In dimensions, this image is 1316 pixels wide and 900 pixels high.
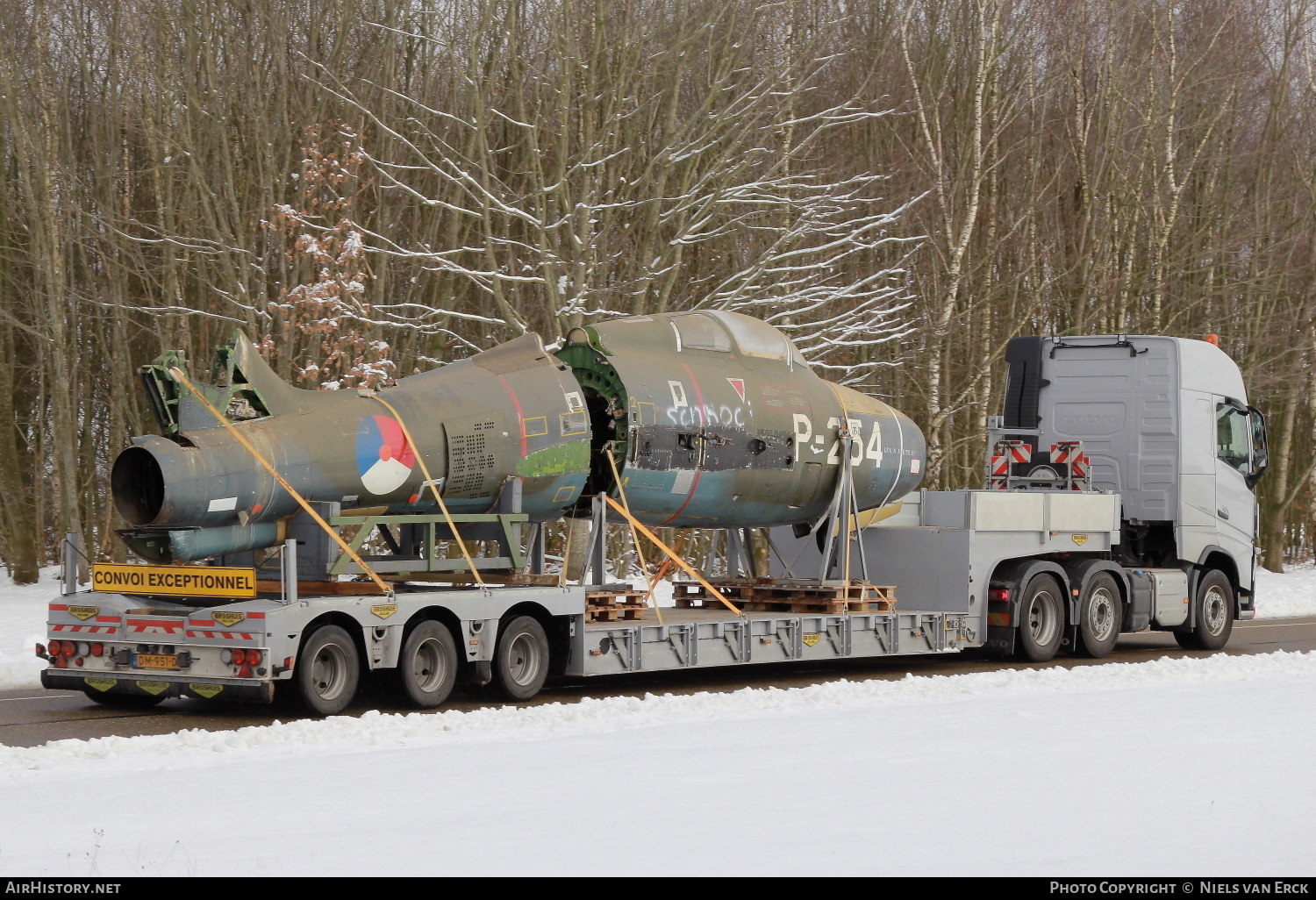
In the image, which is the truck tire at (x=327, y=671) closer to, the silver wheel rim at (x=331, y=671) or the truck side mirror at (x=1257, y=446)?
Result: the silver wheel rim at (x=331, y=671)

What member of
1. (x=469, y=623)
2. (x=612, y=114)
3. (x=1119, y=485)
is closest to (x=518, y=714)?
(x=469, y=623)

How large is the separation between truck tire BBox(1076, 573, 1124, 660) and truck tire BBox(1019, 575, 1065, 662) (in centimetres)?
30

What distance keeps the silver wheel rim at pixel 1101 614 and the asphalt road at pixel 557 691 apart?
1.18ft

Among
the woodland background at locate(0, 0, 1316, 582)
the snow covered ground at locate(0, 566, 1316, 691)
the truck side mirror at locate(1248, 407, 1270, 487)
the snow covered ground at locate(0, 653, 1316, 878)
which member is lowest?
the snow covered ground at locate(0, 566, 1316, 691)

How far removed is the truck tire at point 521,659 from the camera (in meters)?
14.7

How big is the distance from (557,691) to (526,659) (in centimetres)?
120

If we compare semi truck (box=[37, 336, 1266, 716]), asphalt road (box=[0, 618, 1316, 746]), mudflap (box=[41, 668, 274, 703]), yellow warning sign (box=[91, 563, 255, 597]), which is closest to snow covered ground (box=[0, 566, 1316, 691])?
asphalt road (box=[0, 618, 1316, 746])

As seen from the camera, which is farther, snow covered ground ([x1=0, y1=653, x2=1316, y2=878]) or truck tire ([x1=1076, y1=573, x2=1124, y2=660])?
truck tire ([x1=1076, y1=573, x2=1124, y2=660])

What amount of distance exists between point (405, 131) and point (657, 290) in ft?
19.3

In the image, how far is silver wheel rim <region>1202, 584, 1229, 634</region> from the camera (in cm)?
2166

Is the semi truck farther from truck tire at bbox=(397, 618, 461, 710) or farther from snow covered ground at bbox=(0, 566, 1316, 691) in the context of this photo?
snow covered ground at bbox=(0, 566, 1316, 691)

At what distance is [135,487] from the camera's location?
13.1 m

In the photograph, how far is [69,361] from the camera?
28.9 metres

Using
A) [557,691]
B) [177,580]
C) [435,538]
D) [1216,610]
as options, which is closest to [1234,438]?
[1216,610]
